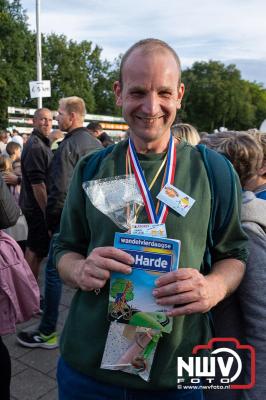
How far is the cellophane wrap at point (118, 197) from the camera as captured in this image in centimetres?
142

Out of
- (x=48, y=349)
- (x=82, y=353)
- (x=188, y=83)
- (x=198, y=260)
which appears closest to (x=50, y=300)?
(x=48, y=349)

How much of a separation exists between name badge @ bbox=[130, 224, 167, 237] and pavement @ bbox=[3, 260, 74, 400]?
215 centimetres

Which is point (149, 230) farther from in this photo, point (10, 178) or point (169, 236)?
point (10, 178)

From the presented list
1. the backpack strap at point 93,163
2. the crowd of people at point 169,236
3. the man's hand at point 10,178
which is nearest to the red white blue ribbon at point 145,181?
the crowd of people at point 169,236

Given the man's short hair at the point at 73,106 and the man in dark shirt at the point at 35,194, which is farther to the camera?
the man in dark shirt at the point at 35,194

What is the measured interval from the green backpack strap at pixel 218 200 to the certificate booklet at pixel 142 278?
289 mm

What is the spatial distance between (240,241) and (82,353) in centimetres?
74

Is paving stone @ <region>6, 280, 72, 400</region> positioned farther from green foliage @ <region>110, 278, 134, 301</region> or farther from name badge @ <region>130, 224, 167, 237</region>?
name badge @ <region>130, 224, 167, 237</region>

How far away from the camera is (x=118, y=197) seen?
1442 millimetres

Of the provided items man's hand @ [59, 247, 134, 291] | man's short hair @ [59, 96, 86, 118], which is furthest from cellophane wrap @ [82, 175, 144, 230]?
man's short hair @ [59, 96, 86, 118]

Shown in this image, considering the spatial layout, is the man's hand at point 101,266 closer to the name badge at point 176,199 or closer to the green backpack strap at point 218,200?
the name badge at point 176,199

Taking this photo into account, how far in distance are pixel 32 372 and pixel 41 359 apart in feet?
0.64

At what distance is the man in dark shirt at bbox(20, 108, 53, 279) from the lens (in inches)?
169

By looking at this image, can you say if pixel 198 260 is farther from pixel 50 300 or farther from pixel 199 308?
Result: pixel 50 300
